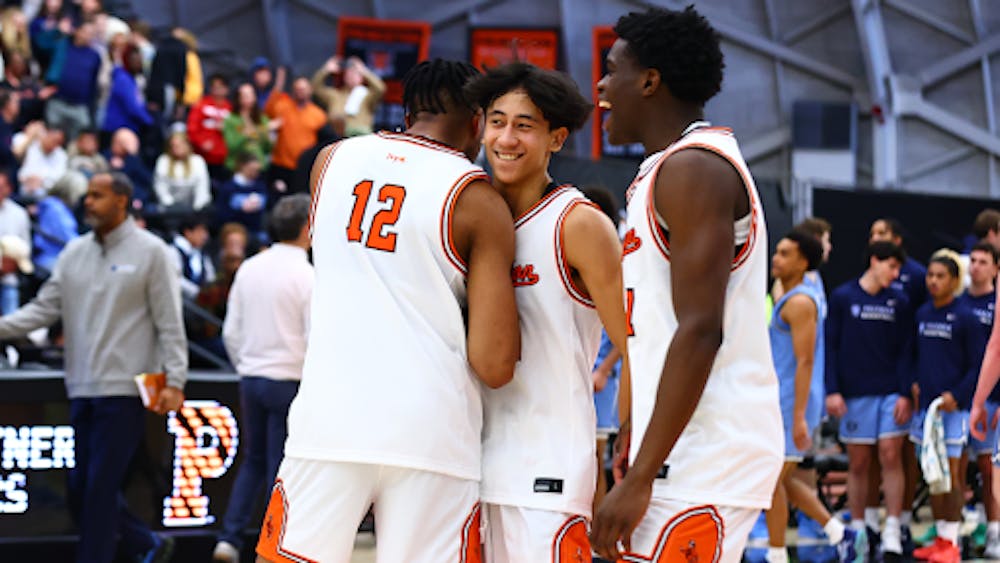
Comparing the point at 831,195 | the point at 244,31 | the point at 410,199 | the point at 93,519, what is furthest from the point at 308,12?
the point at 410,199

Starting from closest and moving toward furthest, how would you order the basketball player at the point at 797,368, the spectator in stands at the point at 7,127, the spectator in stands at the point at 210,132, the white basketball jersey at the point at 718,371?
the white basketball jersey at the point at 718,371
the basketball player at the point at 797,368
the spectator in stands at the point at 7,127
the spectator in stands at the point at 210,132

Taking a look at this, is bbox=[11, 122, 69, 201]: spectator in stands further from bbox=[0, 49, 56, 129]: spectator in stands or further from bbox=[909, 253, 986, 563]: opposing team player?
bbox=[909, 253, 986, 563]: opposing team player

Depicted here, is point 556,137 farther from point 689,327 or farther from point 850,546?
point 850,546

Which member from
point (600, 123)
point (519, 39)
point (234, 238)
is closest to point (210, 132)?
point (234, 238)

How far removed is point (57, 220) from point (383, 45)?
9480mm

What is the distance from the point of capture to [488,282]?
3842mm

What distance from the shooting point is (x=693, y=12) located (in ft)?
11.3

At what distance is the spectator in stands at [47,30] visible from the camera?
15.4 m

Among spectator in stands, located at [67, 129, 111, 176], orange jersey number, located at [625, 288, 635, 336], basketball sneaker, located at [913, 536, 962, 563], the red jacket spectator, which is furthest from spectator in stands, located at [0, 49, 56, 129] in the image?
orange jersey number, located at [625, 288, 635, 336]

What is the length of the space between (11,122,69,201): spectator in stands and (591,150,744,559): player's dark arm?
10638 millimetres

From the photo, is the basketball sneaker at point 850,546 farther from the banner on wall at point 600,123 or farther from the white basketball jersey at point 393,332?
the banner on wall at point 600,123

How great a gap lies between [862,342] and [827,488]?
239cm

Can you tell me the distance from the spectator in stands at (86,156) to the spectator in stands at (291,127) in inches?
93.3

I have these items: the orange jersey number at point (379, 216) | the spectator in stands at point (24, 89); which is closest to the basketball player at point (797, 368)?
the orange jersey number at point (379, 216)
